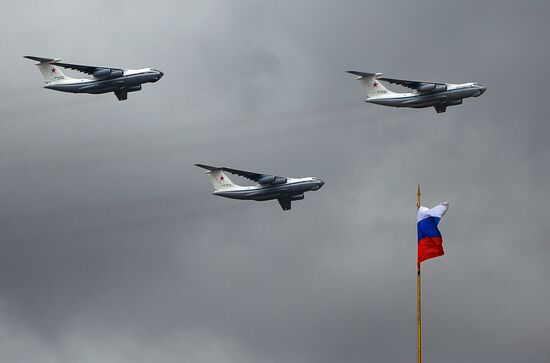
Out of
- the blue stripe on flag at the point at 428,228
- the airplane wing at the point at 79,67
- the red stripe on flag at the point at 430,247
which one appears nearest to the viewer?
the red stripe on flag at the point at 430,247

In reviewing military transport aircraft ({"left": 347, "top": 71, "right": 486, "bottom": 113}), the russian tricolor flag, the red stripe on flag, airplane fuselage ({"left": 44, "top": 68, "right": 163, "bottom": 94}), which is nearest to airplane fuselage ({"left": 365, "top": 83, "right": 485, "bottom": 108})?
military transport aircraft ({"left": 347, "top": 71, "right": 486, "bottom": 113})

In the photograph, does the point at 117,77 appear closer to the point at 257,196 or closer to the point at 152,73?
the point at 152,73

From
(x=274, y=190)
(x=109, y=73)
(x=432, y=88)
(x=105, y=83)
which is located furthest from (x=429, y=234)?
(x=105, y=83)

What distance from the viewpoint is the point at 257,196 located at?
178 m

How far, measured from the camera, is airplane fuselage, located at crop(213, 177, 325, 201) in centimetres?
17788

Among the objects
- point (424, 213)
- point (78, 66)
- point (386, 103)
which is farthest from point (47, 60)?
point (424, 213)

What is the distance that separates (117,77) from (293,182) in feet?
65.9

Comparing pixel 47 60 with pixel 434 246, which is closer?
pixel 434 246

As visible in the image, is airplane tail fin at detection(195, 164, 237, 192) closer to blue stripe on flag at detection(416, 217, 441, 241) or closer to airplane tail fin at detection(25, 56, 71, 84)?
airplane tail fin at detection(25, 56, 71, 84)

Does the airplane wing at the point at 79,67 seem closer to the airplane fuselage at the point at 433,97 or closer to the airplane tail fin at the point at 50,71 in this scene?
the airplane tail fin at the point at 50,71

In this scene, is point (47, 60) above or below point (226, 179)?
above

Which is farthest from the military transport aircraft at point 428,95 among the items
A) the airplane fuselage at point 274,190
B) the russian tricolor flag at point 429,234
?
the russian tricolor flag at point 429,234

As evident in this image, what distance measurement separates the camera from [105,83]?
17512cm

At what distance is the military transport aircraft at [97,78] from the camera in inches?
6850
